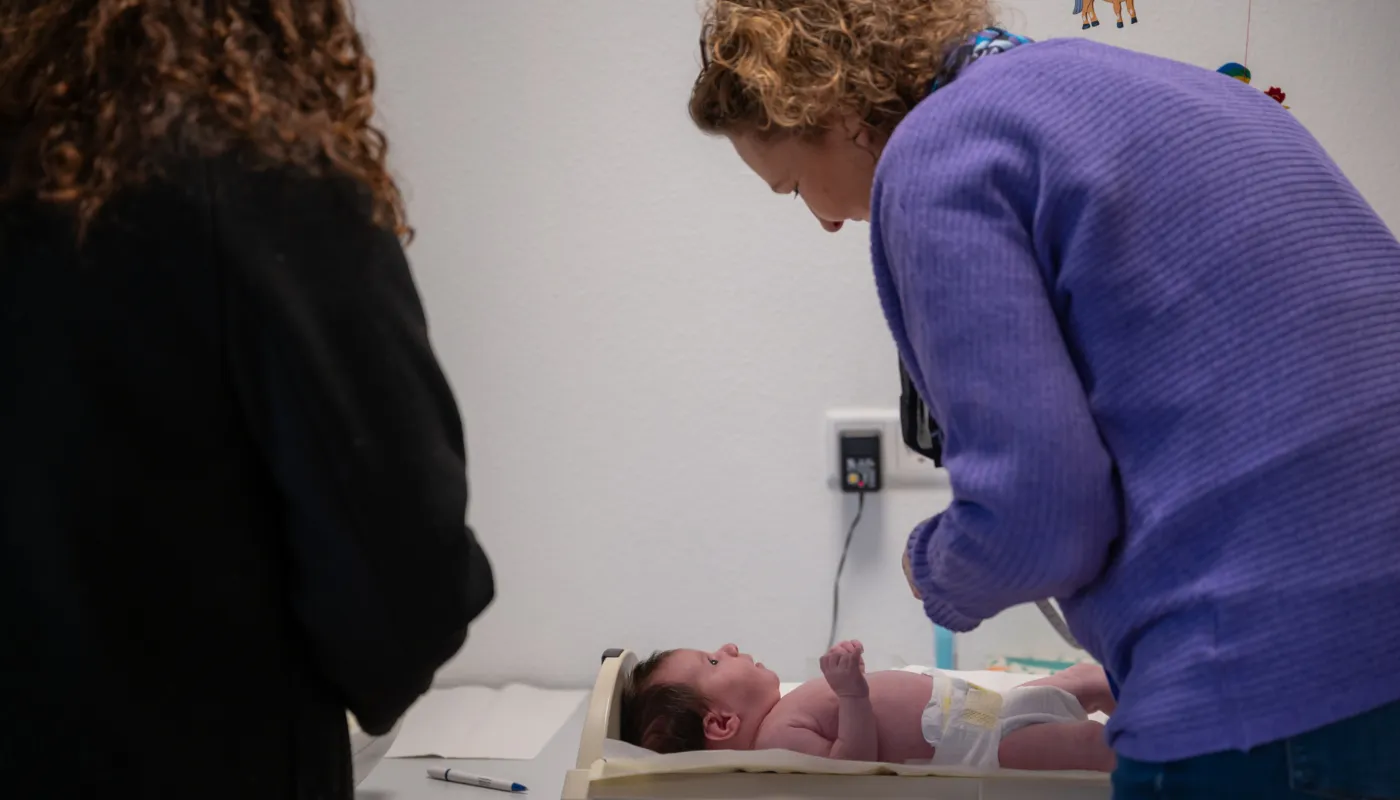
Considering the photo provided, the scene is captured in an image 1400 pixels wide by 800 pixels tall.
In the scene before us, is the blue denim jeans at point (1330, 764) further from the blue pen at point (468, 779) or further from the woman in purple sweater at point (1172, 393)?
the blue pen at point (468, 779)

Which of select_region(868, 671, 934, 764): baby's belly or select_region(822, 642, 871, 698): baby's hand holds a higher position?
select_region(822, 642, 871, 698): baby's hand

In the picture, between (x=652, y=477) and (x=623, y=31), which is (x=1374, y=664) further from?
(x=623, y=31)

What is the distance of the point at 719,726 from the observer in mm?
1486

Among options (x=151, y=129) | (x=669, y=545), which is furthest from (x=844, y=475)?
(x=151, y=129)

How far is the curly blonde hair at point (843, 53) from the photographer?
0.99 m

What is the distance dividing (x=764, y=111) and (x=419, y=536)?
0.51 m

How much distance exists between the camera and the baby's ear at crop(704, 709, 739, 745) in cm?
147

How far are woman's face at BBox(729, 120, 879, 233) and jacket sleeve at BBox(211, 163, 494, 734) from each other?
0.45 m

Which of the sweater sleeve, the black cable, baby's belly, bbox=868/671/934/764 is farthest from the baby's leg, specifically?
the black cable

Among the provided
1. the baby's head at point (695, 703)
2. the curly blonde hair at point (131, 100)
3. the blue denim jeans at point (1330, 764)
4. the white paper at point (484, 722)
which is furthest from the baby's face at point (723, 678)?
the curly blonde hair at point (131, 100)

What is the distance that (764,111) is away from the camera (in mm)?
1037

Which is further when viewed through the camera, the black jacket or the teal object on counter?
the teal object on counter

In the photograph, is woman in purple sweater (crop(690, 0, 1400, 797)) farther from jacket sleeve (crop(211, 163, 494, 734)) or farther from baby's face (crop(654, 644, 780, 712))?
baby's face (crop(654, 644, 780, 712))

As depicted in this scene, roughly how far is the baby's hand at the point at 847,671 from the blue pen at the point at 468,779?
51cm
